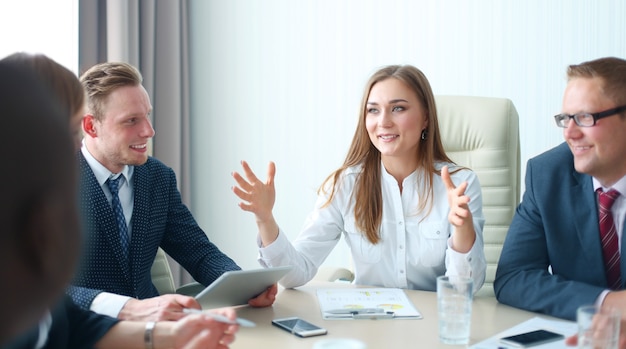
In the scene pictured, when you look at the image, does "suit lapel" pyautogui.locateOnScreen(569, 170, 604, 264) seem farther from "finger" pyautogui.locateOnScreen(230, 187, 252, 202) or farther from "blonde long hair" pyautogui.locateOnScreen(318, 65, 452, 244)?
"finger" pyautogui.locateOnScreen(230, 187, 252, 202)

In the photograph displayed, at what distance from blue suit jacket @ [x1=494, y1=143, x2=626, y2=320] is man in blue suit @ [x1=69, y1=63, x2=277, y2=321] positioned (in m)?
0.90

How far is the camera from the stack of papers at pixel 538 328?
1.40 meters

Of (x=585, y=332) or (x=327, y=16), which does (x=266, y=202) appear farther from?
→ (x=327, y=16)

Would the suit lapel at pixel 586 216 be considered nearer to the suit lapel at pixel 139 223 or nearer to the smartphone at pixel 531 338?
the smartphone at pixel 531 338

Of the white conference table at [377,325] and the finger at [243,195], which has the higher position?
the finger at [243,195]

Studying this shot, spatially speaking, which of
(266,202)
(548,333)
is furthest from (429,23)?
(548,333)

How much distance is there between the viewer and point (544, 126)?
3164mm

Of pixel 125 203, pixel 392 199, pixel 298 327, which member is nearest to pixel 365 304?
pixel 298 327

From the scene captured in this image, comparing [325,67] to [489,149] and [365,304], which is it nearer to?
[489,149]

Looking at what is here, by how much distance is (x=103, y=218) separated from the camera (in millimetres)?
2014

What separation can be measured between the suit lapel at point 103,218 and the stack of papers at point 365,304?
622mm

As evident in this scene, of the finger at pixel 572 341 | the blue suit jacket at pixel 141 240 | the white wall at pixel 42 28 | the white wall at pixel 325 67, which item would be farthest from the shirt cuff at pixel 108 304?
the white wall at pixel 325 67

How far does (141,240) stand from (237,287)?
0.55 m

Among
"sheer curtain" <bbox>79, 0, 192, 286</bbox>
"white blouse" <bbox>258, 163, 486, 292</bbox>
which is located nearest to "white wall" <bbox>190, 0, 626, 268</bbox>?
"sheer curtain" <bbox>79, 0, 192, 286</bbox>
